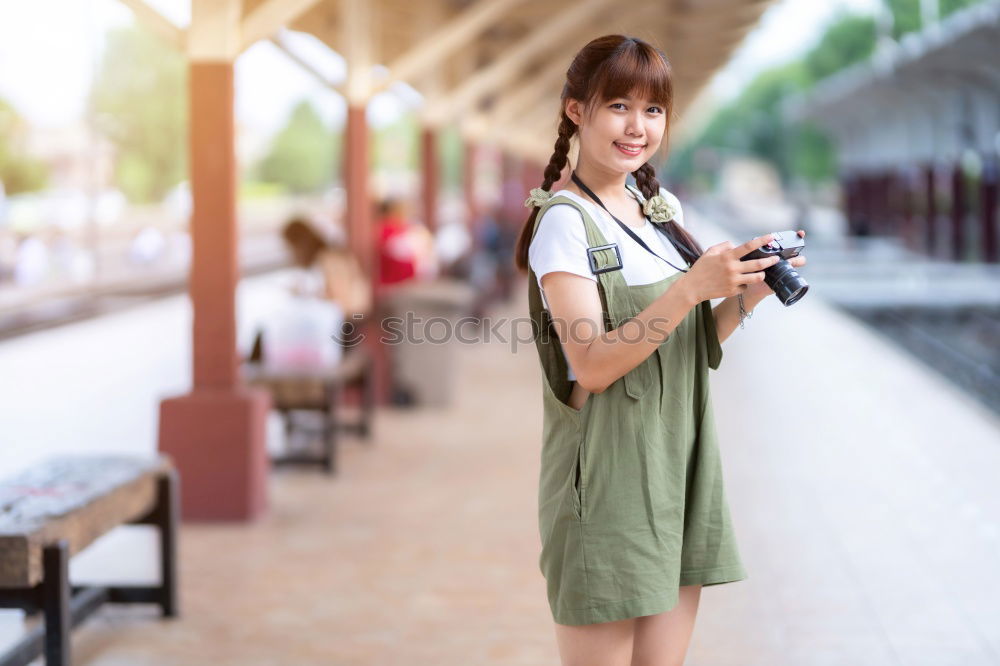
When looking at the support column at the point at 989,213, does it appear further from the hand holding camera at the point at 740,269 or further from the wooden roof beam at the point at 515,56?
the hand holding camera at the point at 740,269

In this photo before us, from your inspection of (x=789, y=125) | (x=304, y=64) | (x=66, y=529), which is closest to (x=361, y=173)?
(x=304, y=64)

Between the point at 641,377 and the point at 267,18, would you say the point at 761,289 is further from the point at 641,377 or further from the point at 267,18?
the point at 267,18

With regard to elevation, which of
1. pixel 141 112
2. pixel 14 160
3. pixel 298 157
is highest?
pixel 141 112

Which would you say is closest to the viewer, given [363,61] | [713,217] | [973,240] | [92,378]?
[363,61]

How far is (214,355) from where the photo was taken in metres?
5.96

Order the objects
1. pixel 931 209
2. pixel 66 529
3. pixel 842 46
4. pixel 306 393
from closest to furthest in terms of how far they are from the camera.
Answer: pixel 66 529 → pixel 306 393 → pixel 931 209 → pixel 842 46

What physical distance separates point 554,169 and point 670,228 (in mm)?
249

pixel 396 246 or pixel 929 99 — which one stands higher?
pixel 929 99

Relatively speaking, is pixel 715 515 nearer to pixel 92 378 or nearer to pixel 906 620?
pixel 906 620

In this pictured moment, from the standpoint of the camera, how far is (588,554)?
2316mm

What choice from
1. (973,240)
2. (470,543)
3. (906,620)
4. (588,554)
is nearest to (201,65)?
(470,543)

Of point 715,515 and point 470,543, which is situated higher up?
point 715,515

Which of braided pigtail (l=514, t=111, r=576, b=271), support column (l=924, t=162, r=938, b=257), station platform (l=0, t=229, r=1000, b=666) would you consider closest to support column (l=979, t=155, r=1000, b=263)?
support column (l=924, t=162, r=938, b=257)

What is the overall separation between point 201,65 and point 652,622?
163 inches
